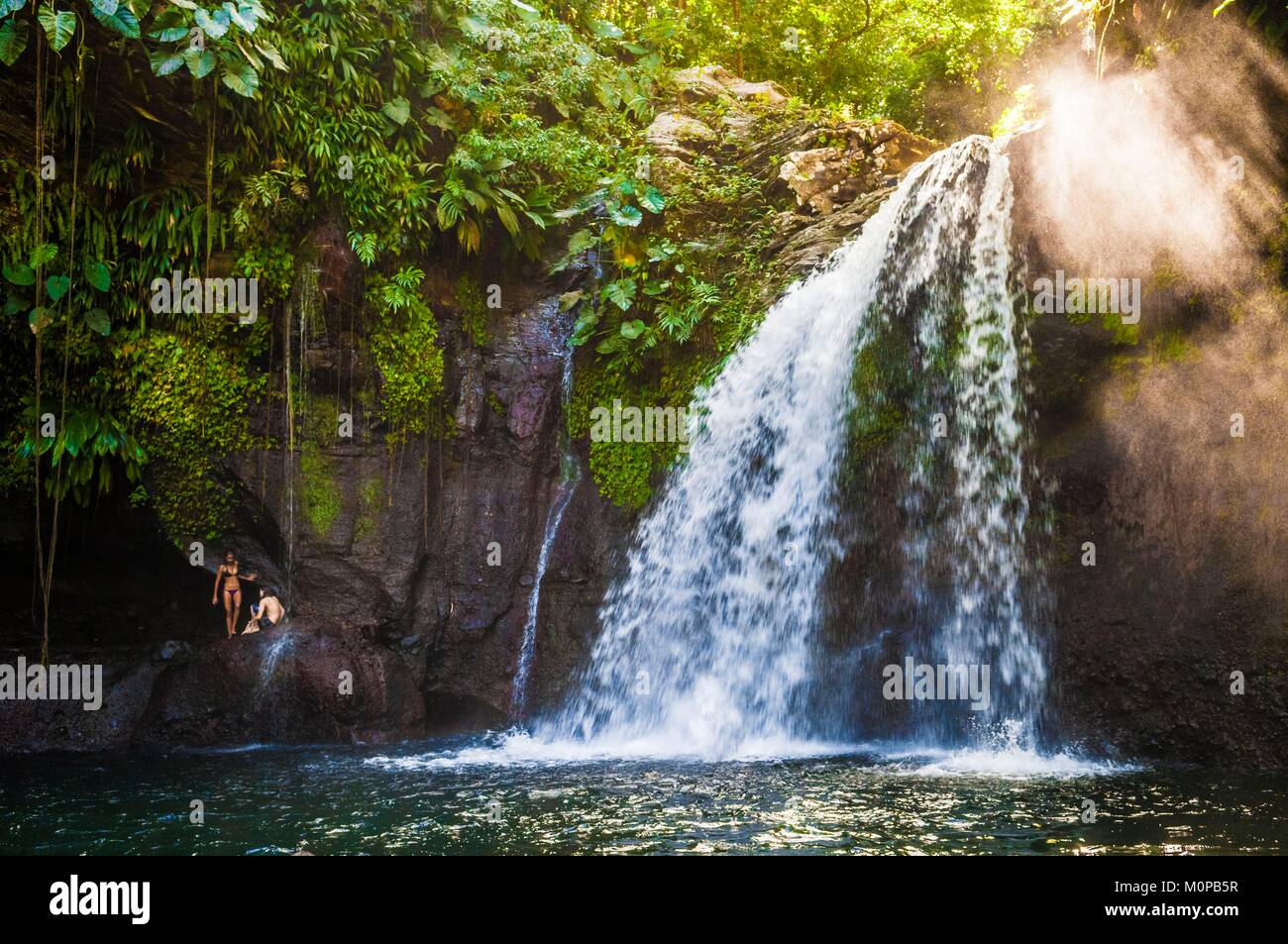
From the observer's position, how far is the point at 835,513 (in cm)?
950

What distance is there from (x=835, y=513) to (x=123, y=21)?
790cm

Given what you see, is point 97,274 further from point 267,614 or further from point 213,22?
point 267,614

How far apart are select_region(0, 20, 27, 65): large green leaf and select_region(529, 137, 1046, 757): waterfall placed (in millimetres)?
7186

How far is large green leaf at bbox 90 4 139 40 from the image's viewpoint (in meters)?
8.28

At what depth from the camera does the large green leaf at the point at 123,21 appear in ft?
27.2

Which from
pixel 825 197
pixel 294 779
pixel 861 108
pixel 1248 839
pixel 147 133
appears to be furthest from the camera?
pixel 861 108

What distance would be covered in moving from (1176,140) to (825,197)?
390cm

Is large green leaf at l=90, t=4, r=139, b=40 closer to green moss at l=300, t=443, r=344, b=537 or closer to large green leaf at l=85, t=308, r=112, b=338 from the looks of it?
large green leaf at l=85, t=308, r=112, b=338

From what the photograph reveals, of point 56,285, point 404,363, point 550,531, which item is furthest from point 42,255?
point 550,531

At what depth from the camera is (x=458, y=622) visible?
10.6 meters

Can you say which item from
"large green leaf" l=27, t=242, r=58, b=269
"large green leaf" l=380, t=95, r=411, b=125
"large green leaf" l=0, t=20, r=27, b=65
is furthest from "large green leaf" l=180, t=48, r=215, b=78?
"large green leaf" l=27, t=242, r=58, b=269

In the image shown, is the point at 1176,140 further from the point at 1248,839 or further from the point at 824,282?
the point at 1248,839

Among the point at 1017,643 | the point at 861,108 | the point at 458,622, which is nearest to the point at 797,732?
the point at 1017,643

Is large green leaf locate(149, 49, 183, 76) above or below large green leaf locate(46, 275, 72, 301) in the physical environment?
above
